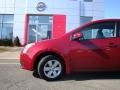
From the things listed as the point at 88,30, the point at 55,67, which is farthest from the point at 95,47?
the point at 55,67

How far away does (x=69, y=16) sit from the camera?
3578 centimetres

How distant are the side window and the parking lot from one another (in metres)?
1.18

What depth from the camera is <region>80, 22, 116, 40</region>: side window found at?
9.86 meters

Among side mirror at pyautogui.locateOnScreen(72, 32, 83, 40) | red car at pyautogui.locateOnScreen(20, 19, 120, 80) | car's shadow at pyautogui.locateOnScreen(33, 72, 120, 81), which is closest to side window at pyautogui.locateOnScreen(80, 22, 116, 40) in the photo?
red car at pyautogui.locateOnScreen(20, 19, 120, 80)

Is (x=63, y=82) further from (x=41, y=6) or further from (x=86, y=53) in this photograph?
(x=41, y=6)

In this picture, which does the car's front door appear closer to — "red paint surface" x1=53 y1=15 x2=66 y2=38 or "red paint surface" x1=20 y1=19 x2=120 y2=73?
"red paint surface" x1=20 y1=19 x2=120 y2=73

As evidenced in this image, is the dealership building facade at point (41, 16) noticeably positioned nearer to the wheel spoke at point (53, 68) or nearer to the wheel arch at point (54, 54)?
the wheel arch at point (54, 54)

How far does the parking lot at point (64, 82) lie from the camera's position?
8.67m

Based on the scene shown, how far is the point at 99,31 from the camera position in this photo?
32.6 ft

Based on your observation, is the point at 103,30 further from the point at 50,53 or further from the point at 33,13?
the point at 33,13

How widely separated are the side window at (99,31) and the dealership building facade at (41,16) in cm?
2530

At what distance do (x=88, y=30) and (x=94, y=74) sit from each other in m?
1.54

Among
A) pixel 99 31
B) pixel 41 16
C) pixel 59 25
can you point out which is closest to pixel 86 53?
pixel 99 31

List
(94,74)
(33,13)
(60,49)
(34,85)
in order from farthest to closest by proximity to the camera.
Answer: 1. (33,13)
2. (94,74)
3. (60,49)
4. (34,85)
